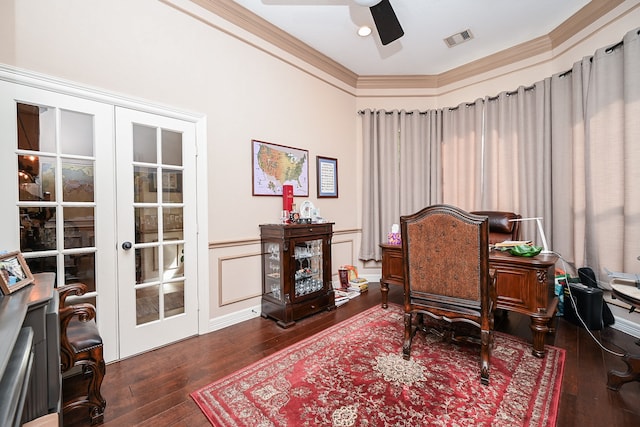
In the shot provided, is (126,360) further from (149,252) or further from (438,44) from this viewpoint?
(438,44)

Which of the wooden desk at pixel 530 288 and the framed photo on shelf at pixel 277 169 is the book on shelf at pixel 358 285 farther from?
the wooden desk at pixel 530 288

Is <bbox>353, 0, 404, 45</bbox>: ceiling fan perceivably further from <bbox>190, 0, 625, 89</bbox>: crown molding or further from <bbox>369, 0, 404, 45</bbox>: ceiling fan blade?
<bbox>190, 0, 625, 89</bbox>: crown molding

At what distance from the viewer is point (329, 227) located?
327 cm

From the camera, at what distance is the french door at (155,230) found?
2.16 meters

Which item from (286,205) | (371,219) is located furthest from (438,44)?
(286,205)

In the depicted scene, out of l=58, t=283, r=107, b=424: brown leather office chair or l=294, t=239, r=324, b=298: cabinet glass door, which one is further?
l=294, t=239, r=324, b=298: cabinet glass door

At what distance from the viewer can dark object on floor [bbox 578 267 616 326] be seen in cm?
260

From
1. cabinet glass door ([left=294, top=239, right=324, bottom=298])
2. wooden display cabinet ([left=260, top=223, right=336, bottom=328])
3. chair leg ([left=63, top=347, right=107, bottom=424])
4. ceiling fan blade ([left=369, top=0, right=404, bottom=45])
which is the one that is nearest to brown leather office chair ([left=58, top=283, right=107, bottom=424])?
chair leg ([left=63, top=347, right=107, bottom=424])

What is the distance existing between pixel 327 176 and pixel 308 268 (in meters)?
1.43

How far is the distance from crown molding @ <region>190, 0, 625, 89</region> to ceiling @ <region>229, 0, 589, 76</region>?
63 mm

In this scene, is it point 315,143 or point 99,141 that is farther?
point 315,143

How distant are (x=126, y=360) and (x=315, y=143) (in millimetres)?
3043

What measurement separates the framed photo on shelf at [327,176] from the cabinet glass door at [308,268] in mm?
926

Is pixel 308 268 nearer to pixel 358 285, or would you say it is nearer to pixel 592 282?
pixel 358 285
